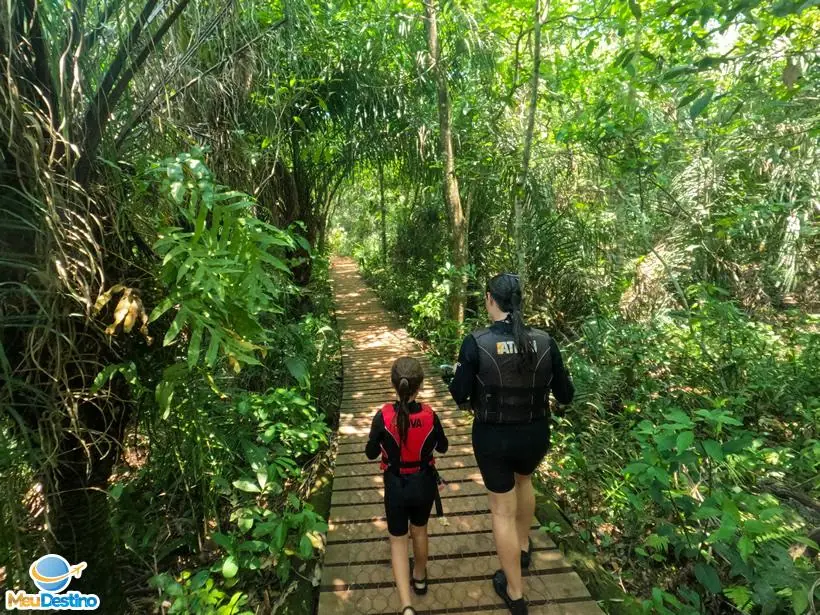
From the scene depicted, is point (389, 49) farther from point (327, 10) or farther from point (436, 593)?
point (436, 593)

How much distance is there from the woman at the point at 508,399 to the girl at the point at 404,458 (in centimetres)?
26

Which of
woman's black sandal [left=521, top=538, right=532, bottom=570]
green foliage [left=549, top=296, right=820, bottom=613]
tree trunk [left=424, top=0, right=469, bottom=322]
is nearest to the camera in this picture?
green foliage [left=549, top=296, right=820, bottom=613]

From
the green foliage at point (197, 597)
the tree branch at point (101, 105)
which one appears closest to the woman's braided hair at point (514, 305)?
the green foliage at point (197, 597)

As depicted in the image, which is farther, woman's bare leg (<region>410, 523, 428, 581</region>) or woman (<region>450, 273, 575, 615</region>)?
woman's bare leg (<region>410, 523, 428, 581</region>)

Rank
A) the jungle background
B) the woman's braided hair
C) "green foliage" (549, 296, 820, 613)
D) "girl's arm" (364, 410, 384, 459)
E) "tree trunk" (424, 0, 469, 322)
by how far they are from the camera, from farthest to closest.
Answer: "tree trunk" (424, 0, 469, 322), "girl's arm" (364, 410, 384, 459), the woman's braided hair, "green foliage" (549, 296, 820, 613), the jungle background

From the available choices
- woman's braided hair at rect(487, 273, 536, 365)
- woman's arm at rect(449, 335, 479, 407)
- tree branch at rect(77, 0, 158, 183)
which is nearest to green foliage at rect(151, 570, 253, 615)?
woman's arm at rect(449, 335, 479, 407)

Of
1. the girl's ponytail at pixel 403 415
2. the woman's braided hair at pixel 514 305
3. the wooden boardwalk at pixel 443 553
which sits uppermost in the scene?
the woman's braided hair at pixel 514 305

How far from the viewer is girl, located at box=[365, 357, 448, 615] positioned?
227cm

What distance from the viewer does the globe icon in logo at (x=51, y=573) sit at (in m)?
1.90

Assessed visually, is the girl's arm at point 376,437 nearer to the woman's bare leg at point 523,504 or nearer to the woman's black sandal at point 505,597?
the woman's bare leg at point 523,504

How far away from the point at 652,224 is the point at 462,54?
4.06 metres

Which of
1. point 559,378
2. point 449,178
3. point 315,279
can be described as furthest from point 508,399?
point 315,279

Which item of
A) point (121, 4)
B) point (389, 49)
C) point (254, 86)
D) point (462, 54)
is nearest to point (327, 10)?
point (389, 49)

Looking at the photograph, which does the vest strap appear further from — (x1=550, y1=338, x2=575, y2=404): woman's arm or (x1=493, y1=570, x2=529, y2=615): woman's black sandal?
(x1=493, y1=570, x2=529, y2=615): woman's black sandal
